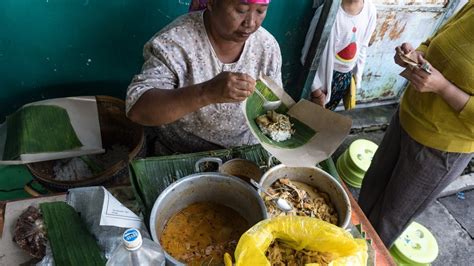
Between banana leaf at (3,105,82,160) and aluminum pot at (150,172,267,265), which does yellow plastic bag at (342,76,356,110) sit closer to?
aluminum pot at (150,172,267,265)

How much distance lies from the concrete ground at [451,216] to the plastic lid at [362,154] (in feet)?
0.90

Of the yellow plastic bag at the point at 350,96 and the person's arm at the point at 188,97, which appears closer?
the person's arm at the point at 188,97

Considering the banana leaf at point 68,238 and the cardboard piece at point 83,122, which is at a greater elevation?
the banana leaf at point 68,238

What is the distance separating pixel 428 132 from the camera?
80.0 inches

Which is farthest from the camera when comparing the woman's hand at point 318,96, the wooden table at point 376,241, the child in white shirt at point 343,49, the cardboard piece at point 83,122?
the woman's hand at point 318,96

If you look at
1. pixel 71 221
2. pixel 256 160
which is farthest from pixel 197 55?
pixel 71 221

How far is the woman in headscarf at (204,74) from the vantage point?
1.39m

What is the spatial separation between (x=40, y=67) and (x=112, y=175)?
98 cm

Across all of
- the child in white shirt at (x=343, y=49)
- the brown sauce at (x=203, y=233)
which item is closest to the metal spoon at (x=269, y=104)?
the brown sauce at (x=203, y=233)

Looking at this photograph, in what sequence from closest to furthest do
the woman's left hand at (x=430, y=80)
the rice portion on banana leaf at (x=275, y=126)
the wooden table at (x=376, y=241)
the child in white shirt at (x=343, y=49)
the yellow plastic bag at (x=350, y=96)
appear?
1. the wooden table at (x=376, y=241)
2. the rice portion on banana leaf at (x=275, y=126)
3. the woman's left hand at (x=430, y=80)
4. the child in white shirt at (x=343, y=49)
5. the yellow plastic bag at (x=350, y=96)

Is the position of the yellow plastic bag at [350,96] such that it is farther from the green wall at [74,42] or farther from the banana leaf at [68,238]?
the banana leaf at [68,238]

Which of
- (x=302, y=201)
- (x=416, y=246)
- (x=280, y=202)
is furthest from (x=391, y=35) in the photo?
(x=280, y=202)

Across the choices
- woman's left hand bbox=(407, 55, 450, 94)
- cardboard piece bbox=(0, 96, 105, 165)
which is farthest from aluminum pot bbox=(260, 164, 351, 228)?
cardboard piece bbox=(0, 96, 105, 165)

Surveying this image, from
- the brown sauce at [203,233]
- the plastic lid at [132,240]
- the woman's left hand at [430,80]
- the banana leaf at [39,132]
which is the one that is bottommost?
the banana leaf at [39,132]
